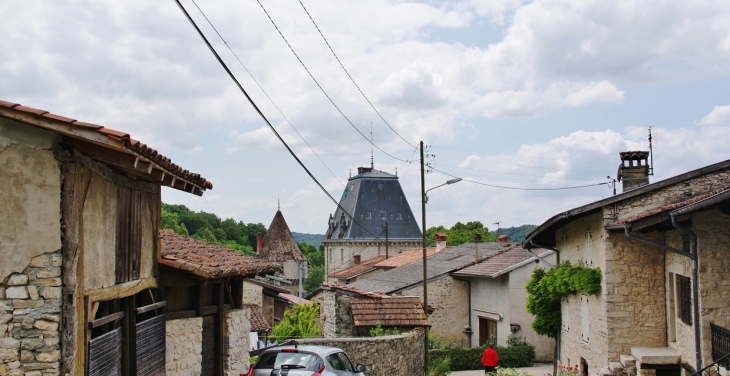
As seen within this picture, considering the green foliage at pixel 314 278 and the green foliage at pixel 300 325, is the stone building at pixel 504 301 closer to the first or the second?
the green foliage at pixel 300 325

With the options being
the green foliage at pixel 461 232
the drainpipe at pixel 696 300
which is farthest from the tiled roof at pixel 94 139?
the green foliage at pixel 461 232

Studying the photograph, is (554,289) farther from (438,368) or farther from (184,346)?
(184,346)

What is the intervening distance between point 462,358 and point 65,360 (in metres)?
20.7

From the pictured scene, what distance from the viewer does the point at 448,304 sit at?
3072 cm

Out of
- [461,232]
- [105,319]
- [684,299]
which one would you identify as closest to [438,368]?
[684,299]

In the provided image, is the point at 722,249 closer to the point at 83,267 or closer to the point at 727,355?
the point at 727,355

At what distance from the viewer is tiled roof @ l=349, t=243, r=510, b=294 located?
31531 millimetres

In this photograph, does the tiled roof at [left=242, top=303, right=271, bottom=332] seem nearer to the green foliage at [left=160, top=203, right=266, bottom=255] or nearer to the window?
the window

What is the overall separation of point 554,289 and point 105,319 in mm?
13699

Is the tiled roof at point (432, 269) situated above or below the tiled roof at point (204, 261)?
below

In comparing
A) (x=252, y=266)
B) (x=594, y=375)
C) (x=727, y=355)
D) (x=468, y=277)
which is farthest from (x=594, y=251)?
(x=468, y=277)

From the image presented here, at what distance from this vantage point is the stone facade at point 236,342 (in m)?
13.8

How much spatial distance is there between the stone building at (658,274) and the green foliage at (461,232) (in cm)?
6951

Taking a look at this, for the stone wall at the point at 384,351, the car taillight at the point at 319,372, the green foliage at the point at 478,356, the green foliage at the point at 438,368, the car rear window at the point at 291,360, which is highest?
the car rear window at the point at 291,360
